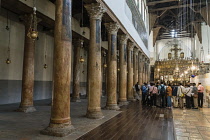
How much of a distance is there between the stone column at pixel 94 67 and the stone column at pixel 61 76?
2.52 m

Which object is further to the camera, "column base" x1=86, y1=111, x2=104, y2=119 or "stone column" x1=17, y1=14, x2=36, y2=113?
"stone column" x1=17, y1=14, x2=36, y2=113

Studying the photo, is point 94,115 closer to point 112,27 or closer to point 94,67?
point 94,67

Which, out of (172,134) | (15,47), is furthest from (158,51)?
(172,134)

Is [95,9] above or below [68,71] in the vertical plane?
above

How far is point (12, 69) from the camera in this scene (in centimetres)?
1265

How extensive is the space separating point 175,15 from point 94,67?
108 ft

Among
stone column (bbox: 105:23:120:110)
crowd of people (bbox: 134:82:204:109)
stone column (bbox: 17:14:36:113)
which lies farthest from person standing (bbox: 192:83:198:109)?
stone column (bbox: 17:14:36:113)

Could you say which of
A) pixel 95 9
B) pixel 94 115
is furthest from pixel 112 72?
pixel 95 9

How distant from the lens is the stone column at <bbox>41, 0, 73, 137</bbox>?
5.50 metres

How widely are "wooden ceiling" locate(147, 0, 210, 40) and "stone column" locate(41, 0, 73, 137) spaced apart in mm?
21479

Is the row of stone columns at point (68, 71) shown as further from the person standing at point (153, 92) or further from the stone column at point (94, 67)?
the person standing at point (153, 92)

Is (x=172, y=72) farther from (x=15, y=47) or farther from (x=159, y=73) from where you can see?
(x=15, y=47)

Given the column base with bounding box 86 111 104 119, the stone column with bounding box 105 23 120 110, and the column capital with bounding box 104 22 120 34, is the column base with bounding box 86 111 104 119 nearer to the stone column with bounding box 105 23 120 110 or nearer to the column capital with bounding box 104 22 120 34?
the stone column with bounding box 105 23 120 110

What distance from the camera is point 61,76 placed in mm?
5617
